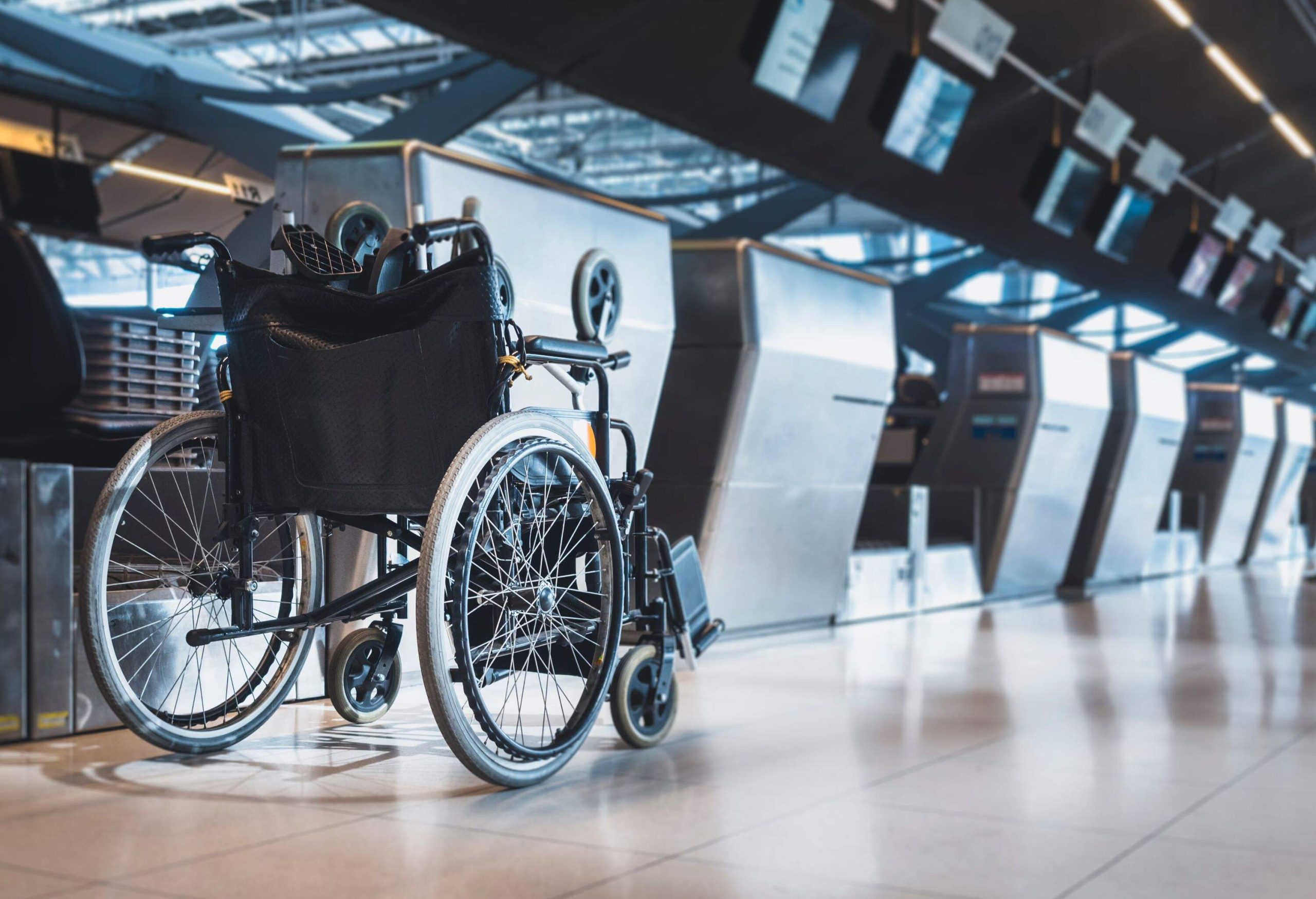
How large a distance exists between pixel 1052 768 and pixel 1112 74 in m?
10.2

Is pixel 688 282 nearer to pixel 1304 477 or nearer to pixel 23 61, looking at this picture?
pixel 23 61

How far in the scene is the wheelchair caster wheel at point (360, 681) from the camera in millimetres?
3055

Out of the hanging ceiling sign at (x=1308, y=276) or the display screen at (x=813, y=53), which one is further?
the hanging ceiling sign at (x=1308, y=276)

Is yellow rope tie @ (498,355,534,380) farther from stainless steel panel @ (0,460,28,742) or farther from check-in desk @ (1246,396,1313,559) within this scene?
check-in desk @ (1246,396,1313,559)

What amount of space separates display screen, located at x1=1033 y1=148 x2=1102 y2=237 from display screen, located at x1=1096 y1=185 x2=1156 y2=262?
1.48ft

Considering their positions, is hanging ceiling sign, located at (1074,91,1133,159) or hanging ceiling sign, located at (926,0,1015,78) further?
hanging ceiling sign, located at (1074,91,1133,159)

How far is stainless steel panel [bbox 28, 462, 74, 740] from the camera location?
287 centimetres

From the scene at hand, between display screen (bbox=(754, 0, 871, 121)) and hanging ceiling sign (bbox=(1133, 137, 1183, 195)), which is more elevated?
hanging ceiling sign (bbox=(1133, 137, 1183, 195))

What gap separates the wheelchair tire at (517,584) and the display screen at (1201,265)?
13.0 m

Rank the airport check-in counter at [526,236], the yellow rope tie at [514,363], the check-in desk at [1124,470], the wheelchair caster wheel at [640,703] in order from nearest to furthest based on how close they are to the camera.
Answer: the yellow rope tie at [514,363]
the wheelchair caster wheel at [640,703]
the airport check-in counter at [526,236]
the check-in desk at [1124,470]

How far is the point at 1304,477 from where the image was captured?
16.9 meters

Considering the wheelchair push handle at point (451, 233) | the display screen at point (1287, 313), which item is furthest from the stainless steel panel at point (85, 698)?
the display screen at point (1287, 313)

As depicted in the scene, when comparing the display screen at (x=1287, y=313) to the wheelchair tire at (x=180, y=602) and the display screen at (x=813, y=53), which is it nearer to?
the display screen at (x=813, y=53)

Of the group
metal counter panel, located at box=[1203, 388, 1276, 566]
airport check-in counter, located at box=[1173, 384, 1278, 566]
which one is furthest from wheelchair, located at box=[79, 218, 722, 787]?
metal counter panel, located at box=[1203, 388, 1276, 566]
